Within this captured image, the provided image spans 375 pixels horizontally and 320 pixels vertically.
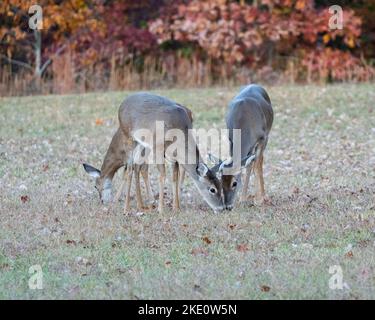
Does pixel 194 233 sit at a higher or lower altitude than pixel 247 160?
lower

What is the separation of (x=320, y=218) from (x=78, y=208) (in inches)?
111

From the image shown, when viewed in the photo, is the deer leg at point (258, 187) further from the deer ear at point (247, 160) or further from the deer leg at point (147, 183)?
the deer leg at point (147, 183)

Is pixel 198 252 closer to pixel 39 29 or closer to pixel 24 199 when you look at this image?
pixel 24 199

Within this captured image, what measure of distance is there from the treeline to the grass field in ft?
24.1

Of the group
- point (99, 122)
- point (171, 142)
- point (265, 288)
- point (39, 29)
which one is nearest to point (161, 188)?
point (171, 142)

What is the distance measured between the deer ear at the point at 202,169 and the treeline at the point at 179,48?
41.7ft

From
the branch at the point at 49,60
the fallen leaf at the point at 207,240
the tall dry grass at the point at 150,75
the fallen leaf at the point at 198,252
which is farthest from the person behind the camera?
the branch at the point at 49,60

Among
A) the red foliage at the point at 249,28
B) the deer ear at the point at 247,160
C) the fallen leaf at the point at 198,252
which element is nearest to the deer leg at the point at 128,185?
the deer ear at the point at 247,160

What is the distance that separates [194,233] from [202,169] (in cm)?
127

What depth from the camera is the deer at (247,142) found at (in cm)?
980

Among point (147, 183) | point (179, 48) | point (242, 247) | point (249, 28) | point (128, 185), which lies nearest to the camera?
point (242, 247)

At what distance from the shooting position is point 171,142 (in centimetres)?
989
